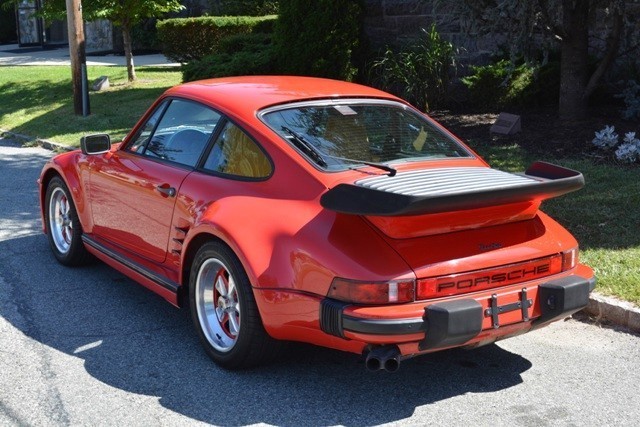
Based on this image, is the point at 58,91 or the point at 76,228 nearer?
the point at 76,228

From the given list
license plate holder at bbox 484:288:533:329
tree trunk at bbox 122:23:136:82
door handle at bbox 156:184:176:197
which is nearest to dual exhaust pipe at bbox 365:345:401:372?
license plate holder at bbox 484:288:533:329

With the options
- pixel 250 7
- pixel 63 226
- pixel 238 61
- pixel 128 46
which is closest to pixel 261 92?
pixel 63 226

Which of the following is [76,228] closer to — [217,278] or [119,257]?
[119,257]

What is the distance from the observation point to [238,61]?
1474 centimetres

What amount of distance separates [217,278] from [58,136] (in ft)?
33.1

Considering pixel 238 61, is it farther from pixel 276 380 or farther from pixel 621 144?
pixel 276 380

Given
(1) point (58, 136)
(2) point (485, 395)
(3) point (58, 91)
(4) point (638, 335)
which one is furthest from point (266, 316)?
(3) point (58, 91)

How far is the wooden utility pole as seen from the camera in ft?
49.7

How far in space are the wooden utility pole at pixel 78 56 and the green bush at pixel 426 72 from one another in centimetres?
541

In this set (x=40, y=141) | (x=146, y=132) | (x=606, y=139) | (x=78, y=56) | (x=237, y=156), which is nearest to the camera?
(x=237, y=156)

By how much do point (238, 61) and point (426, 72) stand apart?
3.39 metres

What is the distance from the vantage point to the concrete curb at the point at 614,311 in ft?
18.4

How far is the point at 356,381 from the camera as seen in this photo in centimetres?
486

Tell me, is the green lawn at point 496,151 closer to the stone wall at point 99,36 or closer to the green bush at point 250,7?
the green bush at point 250,7
